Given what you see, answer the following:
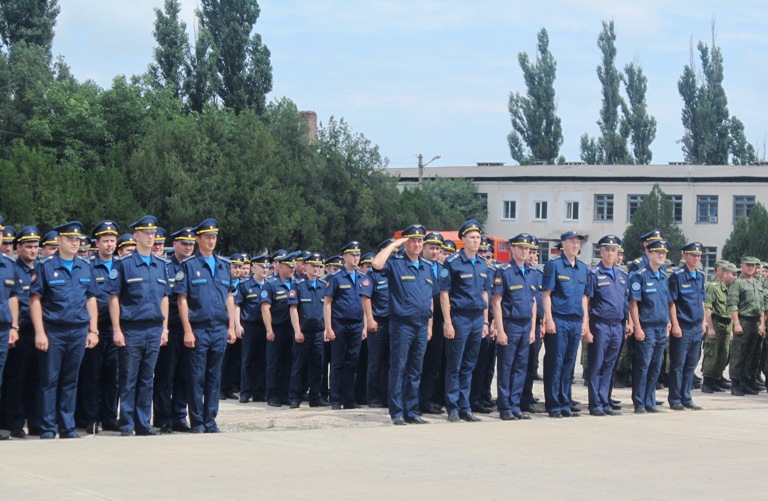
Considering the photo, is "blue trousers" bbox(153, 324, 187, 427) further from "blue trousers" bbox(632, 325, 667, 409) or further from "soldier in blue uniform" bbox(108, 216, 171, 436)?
"blue trousers" bbox(632, 325, 667, 409)

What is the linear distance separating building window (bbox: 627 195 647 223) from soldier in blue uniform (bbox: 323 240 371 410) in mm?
53356

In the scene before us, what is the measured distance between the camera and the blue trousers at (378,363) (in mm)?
13539

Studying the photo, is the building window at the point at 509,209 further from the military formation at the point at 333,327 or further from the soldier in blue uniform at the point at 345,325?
the soldier in blue uniform at the point at 345,325

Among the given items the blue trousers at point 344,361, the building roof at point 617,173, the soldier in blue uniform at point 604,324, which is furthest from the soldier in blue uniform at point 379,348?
the building roof at point 617,173

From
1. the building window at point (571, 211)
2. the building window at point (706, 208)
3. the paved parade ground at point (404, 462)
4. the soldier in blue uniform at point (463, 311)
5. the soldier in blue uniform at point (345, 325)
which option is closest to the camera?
the paved parade ground at point (404, 462)

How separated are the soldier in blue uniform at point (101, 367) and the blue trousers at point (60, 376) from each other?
1.63 ft

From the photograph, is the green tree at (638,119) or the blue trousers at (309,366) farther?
the green tree at (638,119)

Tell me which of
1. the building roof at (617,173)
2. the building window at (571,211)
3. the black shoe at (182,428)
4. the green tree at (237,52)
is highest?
the green tree at (237,52)

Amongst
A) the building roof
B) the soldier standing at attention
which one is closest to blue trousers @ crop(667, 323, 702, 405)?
the soldier standing at attention

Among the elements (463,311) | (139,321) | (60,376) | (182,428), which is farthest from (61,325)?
(463,311)

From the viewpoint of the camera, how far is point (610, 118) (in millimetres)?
72875

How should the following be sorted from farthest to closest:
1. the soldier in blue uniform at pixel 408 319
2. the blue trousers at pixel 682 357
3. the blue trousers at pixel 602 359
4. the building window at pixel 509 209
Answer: the building window at pixel 509 209, the blue trousers at pixel 682 357, the blue trousers at pixel 602 359, the soldier in blue uniform at pixel 408 319

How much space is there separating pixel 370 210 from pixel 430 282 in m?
39.4

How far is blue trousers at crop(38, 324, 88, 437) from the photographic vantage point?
10.2 m
